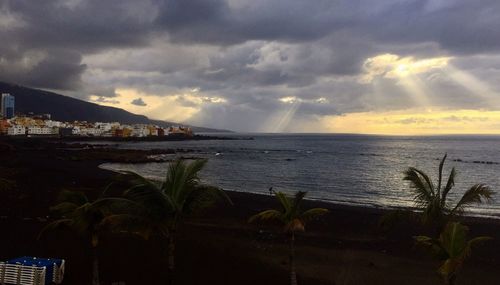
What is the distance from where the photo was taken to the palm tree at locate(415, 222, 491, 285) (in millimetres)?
9680

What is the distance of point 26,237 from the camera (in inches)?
854

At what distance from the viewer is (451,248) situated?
1019 centimetres

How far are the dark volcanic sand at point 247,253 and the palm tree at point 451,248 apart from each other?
817 centimetres

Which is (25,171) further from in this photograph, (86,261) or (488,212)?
(488,212)

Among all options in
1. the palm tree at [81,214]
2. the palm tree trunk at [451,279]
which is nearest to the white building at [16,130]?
the palm tree at [81,214]

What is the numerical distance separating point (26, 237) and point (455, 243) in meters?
19.2

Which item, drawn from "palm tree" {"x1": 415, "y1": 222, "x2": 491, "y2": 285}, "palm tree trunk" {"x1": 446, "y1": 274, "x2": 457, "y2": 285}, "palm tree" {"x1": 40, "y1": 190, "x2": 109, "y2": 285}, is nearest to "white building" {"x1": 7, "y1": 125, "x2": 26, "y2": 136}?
"palm tree" {"x1": 40, "y1": 190, "x2": 109, "y2": 285}

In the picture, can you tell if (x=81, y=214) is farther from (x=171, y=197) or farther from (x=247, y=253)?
(x=247, y=253)

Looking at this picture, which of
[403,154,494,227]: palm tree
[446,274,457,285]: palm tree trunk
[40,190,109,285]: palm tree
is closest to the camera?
[446,274,457,285]: palm tree trunk

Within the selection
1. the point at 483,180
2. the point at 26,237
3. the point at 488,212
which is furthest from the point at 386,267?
the point at 483,180

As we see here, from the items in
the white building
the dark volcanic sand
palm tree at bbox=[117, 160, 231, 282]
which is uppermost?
palm tree at bbox=[117, 160, 231, 282]

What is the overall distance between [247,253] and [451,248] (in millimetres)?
12725

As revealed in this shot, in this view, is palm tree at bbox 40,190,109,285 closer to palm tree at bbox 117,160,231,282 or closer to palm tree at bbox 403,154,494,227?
palm tree at bbox 117,160,231,282

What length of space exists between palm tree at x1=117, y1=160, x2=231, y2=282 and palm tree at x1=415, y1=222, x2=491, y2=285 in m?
5.04
